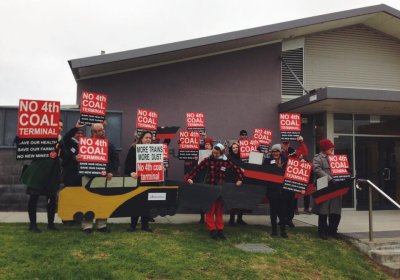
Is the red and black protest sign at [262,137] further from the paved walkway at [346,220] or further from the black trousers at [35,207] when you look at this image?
the black trousers at [35,207]

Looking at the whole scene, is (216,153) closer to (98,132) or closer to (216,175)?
(216,175)

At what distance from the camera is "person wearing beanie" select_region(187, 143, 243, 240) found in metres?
6.91

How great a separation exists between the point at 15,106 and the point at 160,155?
189 inches

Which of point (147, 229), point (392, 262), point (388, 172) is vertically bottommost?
point (392, 262)

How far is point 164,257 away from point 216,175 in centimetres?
198

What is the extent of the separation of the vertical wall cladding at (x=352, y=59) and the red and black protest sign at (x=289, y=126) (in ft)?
10.4

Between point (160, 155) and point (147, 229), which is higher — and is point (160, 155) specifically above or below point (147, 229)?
above

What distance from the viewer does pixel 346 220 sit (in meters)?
9.66

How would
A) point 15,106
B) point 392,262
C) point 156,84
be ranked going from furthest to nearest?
1. point 156,84
2. point 15,106
3. point 392,262

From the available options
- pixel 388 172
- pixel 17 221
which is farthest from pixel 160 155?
pixel 388 172

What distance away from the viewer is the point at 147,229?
703cm

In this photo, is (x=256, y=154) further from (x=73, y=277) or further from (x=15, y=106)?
(x=15, y=106)

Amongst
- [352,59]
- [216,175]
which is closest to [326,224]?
[216,175]

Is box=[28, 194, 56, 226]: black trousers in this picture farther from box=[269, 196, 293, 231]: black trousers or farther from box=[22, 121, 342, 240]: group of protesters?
box=[269, 196, 293, 231]: black trousers
